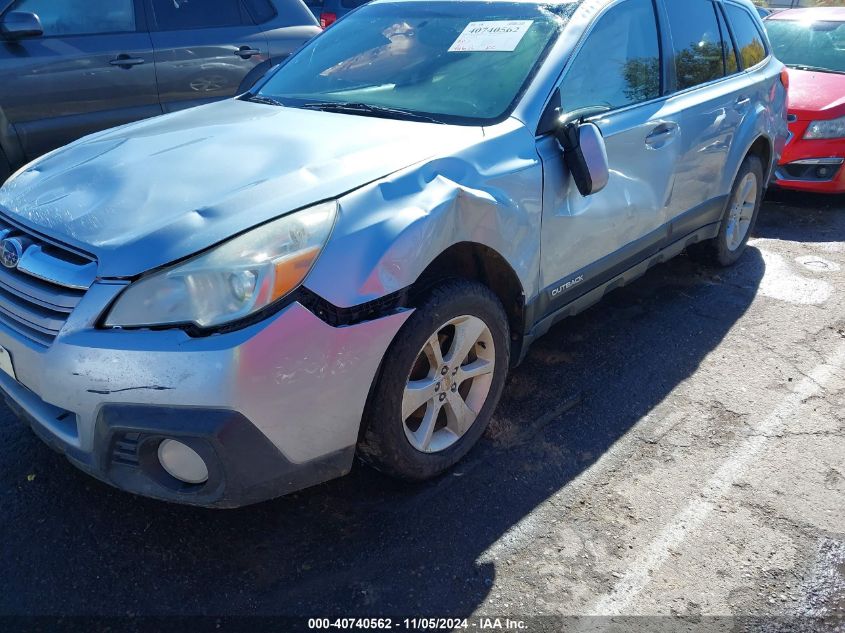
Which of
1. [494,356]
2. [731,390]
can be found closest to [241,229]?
[494,356]

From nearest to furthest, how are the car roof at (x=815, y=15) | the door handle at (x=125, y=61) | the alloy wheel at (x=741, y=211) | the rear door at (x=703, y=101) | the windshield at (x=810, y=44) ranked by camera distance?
1. the rear door at (x=703, y=101)
2. the alloy wheel at (x=741, y=211)
3. the door handle at (x=125, y=61)
4. the windshield at (x=810, y=44)
5. the car roof at (x=815, y=15)

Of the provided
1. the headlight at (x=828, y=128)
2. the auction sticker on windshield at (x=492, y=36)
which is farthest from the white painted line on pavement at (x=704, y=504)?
the headlight at (x=828, y=128)

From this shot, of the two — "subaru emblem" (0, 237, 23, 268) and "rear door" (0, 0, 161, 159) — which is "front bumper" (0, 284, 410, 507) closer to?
"subaru emblem" (0, 237, 23, 268)

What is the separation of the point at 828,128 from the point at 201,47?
5.10 metres

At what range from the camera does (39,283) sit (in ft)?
7.07

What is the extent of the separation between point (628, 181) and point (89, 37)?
12.9 ft

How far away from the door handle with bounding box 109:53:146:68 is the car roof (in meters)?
6.40

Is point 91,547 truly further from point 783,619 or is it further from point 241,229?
point 783,619

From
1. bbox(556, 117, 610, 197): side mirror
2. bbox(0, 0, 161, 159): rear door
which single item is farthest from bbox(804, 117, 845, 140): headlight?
bbox(0, 0, 161, 159): rear door

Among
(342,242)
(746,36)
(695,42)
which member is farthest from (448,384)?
(746,36)

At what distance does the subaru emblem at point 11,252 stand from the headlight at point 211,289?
50cm

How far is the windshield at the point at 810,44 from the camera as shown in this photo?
22.5 ft

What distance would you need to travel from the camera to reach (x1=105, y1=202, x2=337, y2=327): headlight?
198cm

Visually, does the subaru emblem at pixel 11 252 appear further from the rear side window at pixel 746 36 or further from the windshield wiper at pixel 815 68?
the windshield wiper at pixel 815 68
